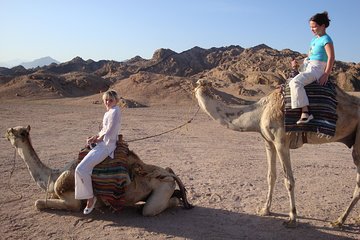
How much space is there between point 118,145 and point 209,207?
78.8 inches

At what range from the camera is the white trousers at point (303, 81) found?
19.5ft

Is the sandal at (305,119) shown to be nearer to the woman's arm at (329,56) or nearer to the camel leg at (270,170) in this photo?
the woman's arm at (329,56)

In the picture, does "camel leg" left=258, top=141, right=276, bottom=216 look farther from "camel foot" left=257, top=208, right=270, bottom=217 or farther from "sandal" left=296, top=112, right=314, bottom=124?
"sandal" left=296, top=112, right=314, bottom=124

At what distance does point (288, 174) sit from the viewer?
633 cm

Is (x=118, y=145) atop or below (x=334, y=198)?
atop

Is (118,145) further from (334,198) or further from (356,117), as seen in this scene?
(334,198)

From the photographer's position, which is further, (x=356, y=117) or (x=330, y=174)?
(x=330, y=174)

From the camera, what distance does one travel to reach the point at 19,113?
21.7 meters

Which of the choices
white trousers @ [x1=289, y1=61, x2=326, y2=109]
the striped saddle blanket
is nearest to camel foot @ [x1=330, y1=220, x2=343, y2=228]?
white trousers @ [x1=289, y1=61, x2=326, y2=109]

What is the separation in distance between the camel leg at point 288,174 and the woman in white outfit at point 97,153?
248cm

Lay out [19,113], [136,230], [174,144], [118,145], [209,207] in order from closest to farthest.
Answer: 1. [136,230]
2. [118,145]
3. [209,207]
4. [174,144]
5. [19,113]

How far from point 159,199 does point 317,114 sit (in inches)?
109

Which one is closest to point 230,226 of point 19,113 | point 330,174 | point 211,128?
point 330,174

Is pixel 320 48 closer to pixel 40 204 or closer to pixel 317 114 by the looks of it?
pixel 317 114
